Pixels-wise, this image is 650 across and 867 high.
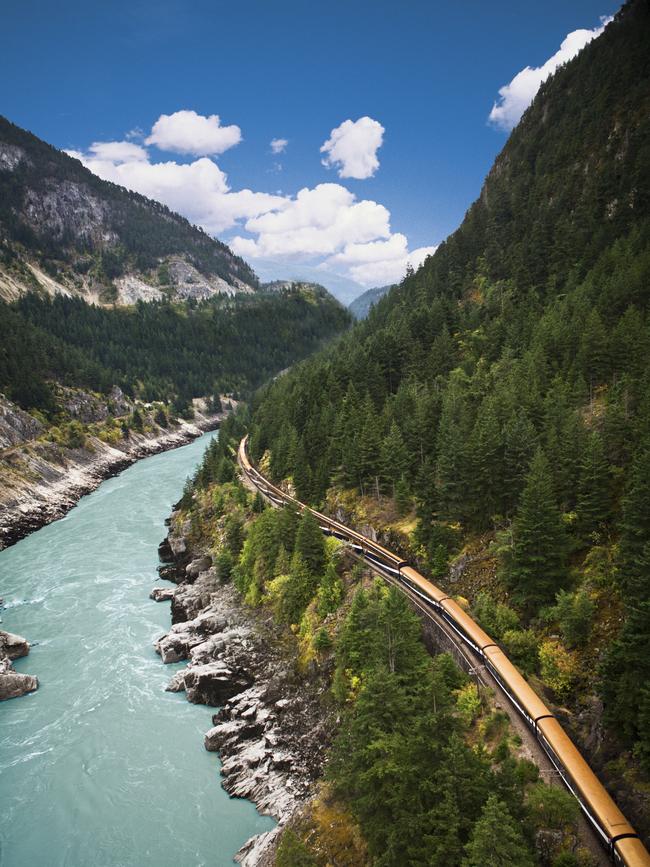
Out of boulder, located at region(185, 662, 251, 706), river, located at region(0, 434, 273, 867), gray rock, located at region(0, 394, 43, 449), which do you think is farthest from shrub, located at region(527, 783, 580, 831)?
gray rock, located at region(0, 394, 43, 449)

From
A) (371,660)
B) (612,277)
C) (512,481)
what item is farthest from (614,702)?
(612,277)

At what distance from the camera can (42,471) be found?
98375mm

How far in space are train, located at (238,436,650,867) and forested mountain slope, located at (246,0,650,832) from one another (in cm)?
136

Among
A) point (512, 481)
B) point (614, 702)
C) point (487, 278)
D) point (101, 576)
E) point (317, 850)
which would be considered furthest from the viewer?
point (487, 278)

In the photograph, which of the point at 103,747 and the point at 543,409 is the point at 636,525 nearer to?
the point at 543,409

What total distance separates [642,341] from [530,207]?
6268 cm

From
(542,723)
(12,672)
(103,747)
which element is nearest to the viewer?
(542,723)

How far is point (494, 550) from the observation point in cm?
3469

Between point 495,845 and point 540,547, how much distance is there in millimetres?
17952

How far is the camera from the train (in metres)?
16.9

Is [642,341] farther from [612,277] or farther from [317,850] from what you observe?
[317,850]

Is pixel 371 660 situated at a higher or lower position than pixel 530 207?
lower

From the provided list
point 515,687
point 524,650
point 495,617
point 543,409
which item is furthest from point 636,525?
point 543,409

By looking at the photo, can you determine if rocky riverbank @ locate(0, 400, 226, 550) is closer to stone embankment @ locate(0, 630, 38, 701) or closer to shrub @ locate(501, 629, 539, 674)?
stone embankment @ locate(0, 630, 38, 701)
